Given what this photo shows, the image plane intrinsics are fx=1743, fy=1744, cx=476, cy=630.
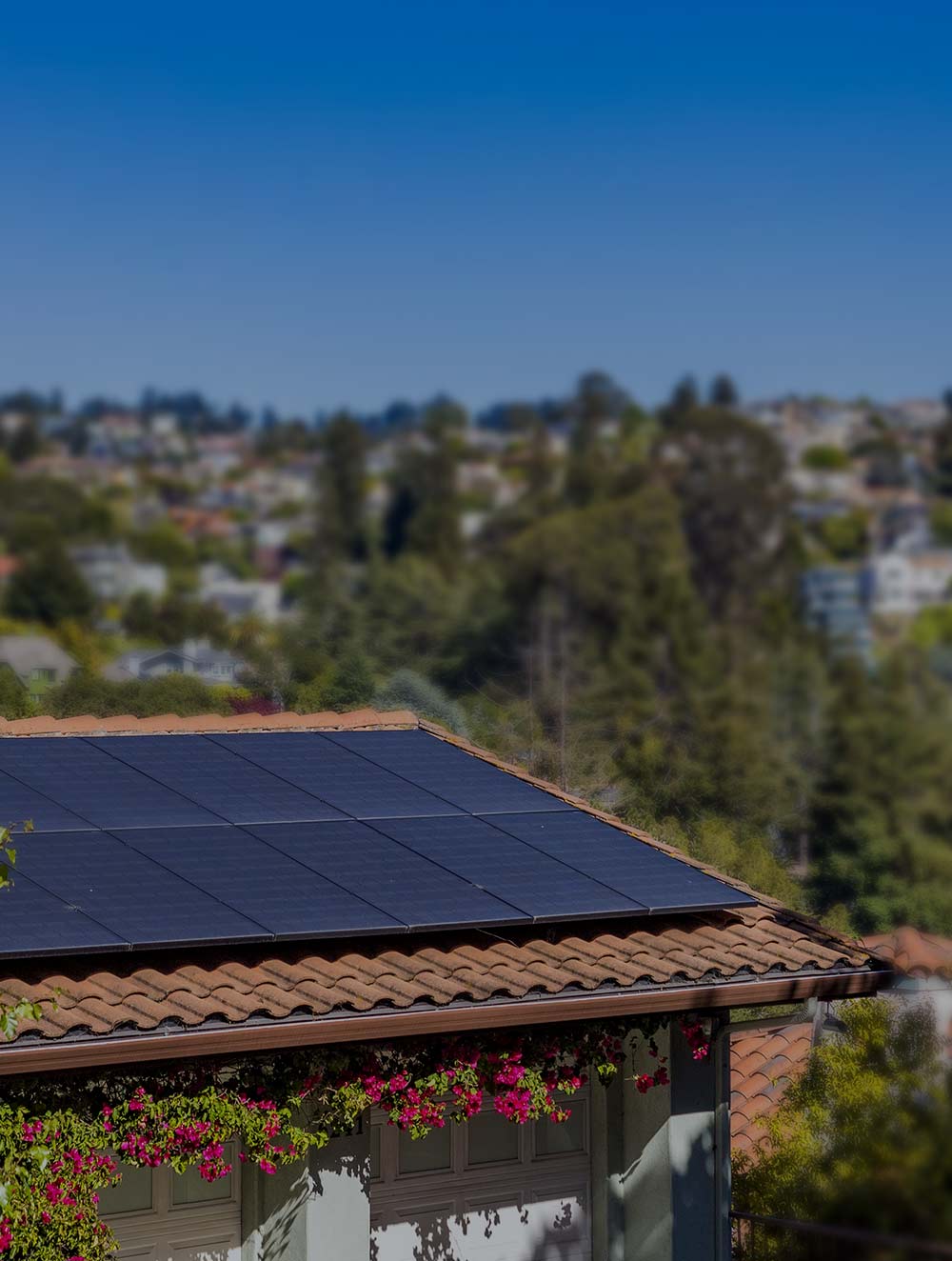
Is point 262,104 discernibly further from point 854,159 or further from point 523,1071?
point 523,1071

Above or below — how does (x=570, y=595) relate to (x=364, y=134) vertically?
below

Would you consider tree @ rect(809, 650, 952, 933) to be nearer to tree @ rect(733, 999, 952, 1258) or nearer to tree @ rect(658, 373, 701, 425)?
tree @ rect(733, 999, 952, 1258)

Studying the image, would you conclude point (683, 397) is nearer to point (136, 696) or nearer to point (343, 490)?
point (343, 490)

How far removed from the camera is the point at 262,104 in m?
143

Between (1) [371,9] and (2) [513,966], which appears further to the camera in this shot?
(1) [371,9]

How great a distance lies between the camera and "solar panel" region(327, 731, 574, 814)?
10.8 metres

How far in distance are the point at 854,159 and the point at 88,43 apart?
200ft

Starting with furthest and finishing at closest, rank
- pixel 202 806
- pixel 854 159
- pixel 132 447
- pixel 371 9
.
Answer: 1. pixel 132 447
2. pixel 854 159
3. pixel 371 9
4. pixel 202 806

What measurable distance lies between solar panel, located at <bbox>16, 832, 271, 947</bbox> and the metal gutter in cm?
48

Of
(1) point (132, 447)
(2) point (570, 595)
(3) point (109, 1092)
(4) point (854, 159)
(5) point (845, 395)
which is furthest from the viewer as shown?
(5) point (845, 395)

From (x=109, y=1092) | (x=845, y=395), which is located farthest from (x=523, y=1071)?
(x=845, y=395)

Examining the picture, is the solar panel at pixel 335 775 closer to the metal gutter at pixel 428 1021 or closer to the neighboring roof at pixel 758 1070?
the metal gutter at pixel 428 1021

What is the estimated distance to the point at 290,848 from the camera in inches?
371

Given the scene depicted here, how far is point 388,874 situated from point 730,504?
318 feet
